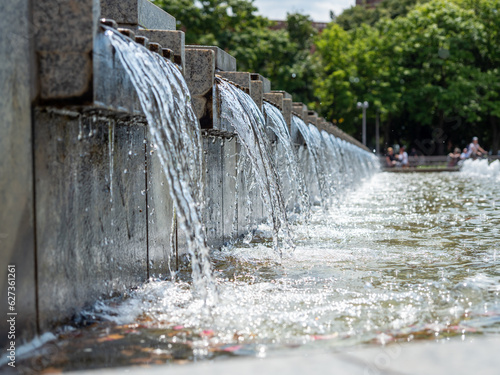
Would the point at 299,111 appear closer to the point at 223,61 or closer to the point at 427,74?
the point at 223,61

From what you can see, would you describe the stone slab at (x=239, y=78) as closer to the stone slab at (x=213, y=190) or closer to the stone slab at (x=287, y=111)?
the stone slab at (x=213, y=190)

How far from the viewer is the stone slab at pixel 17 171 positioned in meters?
3.54

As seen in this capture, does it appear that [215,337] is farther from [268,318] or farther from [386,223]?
[386,223]

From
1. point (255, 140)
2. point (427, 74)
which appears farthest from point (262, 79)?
point (427, 74)

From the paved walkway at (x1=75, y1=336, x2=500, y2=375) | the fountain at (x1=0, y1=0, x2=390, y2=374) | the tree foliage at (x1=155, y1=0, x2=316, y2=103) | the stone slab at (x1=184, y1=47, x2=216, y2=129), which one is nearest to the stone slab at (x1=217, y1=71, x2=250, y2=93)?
the fountain at (x1=0, y1=0, x2=390, y2=374)

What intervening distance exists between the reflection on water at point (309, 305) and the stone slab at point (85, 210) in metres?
0.20

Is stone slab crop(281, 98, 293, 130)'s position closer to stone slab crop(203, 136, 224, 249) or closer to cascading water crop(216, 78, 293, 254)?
Result: cascading water crop(216, 78, 293, 254)

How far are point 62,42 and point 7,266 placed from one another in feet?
4.40

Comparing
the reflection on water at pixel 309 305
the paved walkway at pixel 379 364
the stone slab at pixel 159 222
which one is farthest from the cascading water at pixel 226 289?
the paved walkway at pixel 379 364

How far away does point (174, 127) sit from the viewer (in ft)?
17.8

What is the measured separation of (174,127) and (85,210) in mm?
1280

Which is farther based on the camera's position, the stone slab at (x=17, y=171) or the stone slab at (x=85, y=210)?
the stone slab at (x=85, y=210)

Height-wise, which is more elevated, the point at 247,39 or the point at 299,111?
the point at 247,39

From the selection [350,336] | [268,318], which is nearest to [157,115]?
[268,318]
